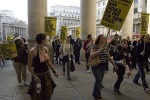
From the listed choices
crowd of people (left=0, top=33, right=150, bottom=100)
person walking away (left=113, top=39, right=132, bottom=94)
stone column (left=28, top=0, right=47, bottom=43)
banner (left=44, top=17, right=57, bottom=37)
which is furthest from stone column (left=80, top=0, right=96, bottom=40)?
person walking away (left=113, top=39, right=132, bottom=94)

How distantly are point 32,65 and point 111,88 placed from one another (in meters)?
3.96

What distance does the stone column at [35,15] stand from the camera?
14.9 m

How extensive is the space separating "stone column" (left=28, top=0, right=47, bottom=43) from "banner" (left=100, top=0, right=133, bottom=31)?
8631mm

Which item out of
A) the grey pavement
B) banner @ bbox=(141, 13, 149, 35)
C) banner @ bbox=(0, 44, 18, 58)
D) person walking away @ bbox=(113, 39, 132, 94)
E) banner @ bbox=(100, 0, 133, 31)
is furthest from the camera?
banner @ bbox=(141, 13, 149, 35)

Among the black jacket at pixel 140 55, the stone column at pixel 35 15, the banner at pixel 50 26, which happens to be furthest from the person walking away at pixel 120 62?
the stone column at pixel 35 15

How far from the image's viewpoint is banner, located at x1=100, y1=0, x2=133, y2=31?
6844mm

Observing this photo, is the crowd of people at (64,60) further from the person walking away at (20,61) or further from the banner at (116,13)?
the banner at (116,13)

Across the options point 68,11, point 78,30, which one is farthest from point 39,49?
point 68,11

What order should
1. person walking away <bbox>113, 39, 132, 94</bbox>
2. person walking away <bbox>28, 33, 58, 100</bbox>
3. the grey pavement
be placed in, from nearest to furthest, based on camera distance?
person walking away <bbox>28, 33, 58, 100</bbox> < the grey pavement < person walking away <bbox>113, 39, 132, 94</bbox>

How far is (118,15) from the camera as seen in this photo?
687 centimetres

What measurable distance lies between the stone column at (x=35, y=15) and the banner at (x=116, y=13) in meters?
8.63

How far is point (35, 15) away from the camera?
15.0m

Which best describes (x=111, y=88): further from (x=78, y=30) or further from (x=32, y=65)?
(x=78, y=30)

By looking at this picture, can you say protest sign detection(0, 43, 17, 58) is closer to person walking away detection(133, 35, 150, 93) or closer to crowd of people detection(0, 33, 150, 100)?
crowd of people detection(0, 33, 150, 100)
